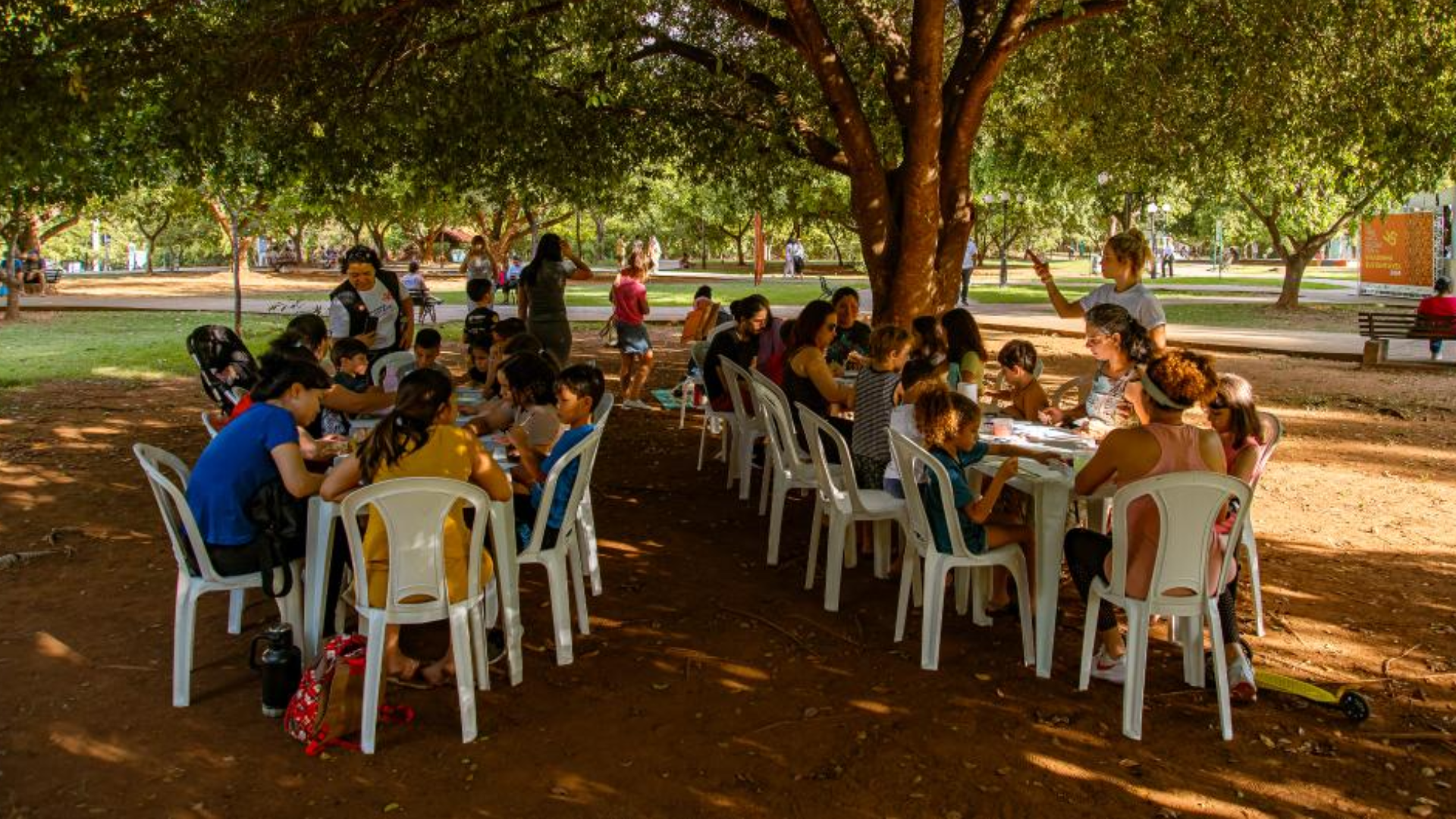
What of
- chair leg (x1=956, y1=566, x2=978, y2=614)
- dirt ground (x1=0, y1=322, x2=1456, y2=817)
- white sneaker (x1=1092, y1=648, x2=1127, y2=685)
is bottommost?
dirt ground (x1=0, y1=322, x2=1456, y2=817)

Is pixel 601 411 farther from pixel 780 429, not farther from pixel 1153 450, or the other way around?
pixel 1153 450

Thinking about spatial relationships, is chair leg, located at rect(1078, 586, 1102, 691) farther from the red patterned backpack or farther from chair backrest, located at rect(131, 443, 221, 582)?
chair backrest, located at rect(131, 443, 221, 582)

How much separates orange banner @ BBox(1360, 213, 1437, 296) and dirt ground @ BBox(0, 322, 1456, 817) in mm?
24788

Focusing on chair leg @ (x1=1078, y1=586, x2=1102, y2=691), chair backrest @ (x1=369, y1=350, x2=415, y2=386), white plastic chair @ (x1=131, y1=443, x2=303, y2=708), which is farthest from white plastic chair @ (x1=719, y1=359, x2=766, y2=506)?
white plastic chair @ (x1=131, y1=443, x2=303, y2=708)

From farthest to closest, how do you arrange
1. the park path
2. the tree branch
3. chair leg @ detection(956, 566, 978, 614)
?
the park path, the tree branch, chair leg @ detection(956, 566, 978, 614)

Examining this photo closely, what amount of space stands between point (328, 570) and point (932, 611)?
2546 mm

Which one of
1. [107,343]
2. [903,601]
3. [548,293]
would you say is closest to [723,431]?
[548,293]

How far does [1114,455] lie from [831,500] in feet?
5.19

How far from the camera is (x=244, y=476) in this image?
175 inches

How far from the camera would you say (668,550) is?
660 centimetres

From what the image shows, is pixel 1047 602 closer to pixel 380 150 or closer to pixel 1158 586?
Result: pixel 1158 586

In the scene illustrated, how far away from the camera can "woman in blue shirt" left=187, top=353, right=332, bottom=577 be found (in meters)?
4.41

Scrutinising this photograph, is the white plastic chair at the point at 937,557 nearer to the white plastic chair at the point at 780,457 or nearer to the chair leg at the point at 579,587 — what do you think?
the white plastic chair at the point at 780,457

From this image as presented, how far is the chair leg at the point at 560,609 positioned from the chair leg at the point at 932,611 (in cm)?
154
